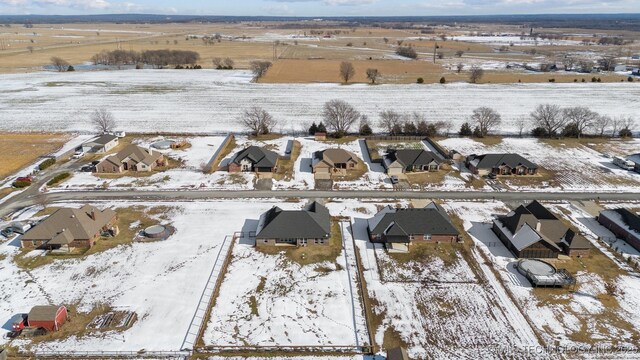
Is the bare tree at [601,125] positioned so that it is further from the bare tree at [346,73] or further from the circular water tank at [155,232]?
the circular water tank at [155,232]

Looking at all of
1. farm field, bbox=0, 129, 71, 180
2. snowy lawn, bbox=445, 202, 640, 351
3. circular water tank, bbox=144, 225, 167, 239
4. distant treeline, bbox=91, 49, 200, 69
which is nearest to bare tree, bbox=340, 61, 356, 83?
distant treeline, bbox=91, 49, 200, 69

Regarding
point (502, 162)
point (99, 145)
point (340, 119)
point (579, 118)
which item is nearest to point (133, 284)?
point (99, 145)

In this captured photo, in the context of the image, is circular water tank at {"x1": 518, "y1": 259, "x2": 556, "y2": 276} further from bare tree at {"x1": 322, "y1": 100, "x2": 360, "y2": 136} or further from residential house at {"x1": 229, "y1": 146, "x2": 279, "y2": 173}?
bare tree at {"x1": 322, "y1": 100, "x2": 360, "y2": 136}

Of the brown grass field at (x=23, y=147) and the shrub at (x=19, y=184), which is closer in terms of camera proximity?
the shrub at (x=19, y=184)

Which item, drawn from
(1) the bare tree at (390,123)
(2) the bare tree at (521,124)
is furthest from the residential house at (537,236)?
(2) the bare tree at (521,124)

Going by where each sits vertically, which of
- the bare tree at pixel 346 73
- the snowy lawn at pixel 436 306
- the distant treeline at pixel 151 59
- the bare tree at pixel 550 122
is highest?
the distant treeline at pixel 151 59

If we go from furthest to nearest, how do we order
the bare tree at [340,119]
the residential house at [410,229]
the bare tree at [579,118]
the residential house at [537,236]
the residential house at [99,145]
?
1. the bare tree at [340,119]
2. the bare tree at [579,118]
3. the residential house at [99,145]
4. the residential house at [410,229]
5. the residential house at [537,236]

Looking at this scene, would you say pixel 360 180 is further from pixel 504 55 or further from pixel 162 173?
pixel 504 55

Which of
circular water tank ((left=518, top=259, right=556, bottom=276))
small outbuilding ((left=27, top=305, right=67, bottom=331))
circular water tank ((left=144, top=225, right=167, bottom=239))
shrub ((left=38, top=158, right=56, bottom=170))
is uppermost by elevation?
shrub ((left=38, top=158, right=56, bottom=170))
